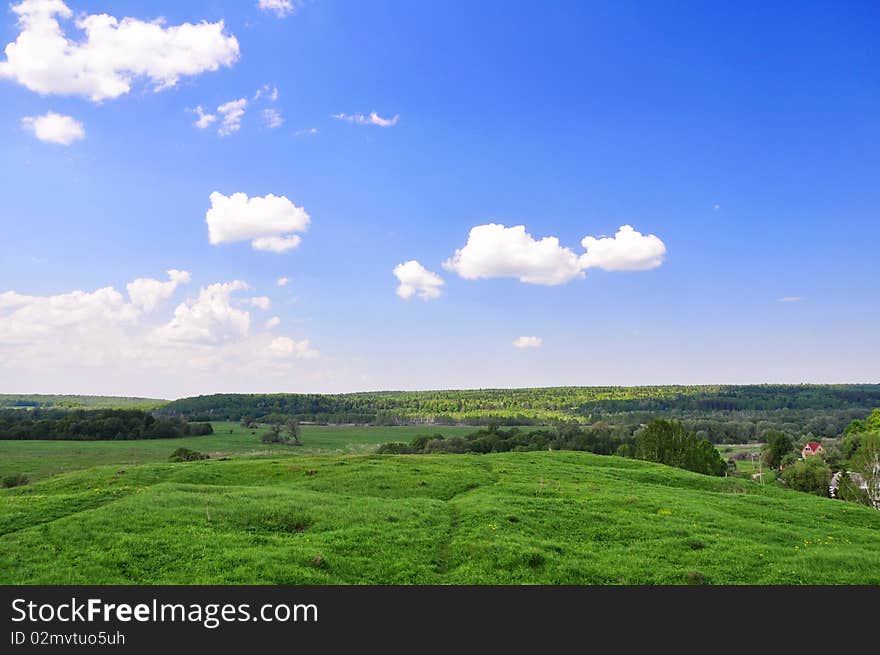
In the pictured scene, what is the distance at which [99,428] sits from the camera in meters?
173

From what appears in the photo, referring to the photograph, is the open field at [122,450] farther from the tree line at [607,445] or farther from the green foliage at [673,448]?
the green foliage at [673,448]

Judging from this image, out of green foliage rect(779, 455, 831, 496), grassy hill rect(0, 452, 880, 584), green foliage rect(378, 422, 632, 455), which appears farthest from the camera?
green foliage rect(378, 422, 632, 455)

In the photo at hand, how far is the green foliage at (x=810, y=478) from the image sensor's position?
92.3 metres

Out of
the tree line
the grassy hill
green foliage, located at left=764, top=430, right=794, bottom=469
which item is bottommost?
green foliage, located at left=764, top=430, right=794, bottom=469

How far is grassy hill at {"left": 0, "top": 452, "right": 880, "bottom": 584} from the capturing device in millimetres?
20297

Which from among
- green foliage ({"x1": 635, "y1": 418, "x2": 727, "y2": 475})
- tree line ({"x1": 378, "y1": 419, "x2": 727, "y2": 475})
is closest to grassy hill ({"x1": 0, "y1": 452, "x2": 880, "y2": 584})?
green foliage ({"x1": 635, "y1": 418, "x2": 727, "y2": 475})

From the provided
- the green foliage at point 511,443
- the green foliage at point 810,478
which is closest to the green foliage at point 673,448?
the green foliage at point 810,478

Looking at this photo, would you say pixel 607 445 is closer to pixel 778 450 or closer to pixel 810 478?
pixel 778 450

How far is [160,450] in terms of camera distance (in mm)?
139750

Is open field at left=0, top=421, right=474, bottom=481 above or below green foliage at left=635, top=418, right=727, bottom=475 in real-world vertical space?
below

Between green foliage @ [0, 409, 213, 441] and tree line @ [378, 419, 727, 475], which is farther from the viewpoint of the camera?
green foliage @ [0, 409, 213, 441]

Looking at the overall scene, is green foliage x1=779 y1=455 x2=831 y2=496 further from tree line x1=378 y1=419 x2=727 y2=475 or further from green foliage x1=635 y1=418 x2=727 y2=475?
green foliage x1=635 y1=418 x2=727 y2=475

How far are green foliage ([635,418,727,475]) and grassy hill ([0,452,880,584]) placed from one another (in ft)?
152

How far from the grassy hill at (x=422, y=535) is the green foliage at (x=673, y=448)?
46418 mm
